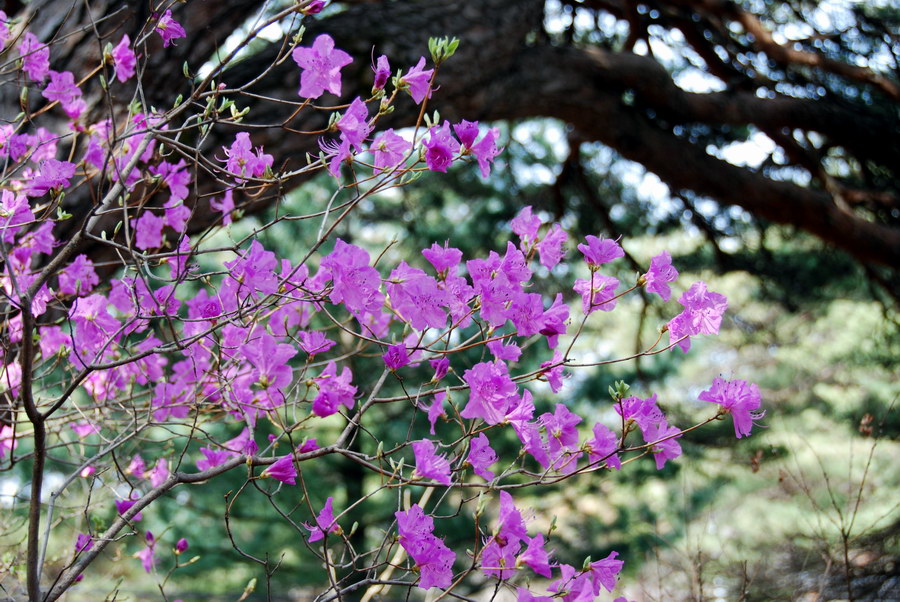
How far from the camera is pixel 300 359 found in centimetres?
484

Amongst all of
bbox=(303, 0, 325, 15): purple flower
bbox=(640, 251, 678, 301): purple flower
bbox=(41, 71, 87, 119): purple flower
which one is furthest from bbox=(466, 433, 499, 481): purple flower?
bbox=(41, 71, 87, 119): purple flower

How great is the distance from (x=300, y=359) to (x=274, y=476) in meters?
3.78

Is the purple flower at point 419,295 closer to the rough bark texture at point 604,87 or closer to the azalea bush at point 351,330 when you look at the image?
the azalea bush at point 351,330

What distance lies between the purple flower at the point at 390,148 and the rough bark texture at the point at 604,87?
0.53 m

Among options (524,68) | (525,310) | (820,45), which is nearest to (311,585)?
(524,68)

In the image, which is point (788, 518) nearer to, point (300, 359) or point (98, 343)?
point (300, 359)

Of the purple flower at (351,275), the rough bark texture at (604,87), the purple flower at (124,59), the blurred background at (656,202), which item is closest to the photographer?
the purple flower at (351,275)

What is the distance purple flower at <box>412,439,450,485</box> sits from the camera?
1.11m

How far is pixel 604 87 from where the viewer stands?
3.14 meters

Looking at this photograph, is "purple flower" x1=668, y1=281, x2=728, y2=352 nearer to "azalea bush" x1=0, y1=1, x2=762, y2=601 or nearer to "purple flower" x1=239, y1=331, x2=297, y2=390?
"azalea bush" x1=0, y1=1, x2=762, y2=601

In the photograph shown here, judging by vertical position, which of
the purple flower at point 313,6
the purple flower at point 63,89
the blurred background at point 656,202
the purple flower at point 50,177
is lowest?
the blurred background at point 656,202

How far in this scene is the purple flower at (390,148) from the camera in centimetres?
120

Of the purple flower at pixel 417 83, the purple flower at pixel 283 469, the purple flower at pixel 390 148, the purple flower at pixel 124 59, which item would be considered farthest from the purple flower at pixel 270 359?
the purple flower at pixel 124 59

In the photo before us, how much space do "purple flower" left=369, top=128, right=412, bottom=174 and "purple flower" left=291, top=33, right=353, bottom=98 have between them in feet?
0.36
